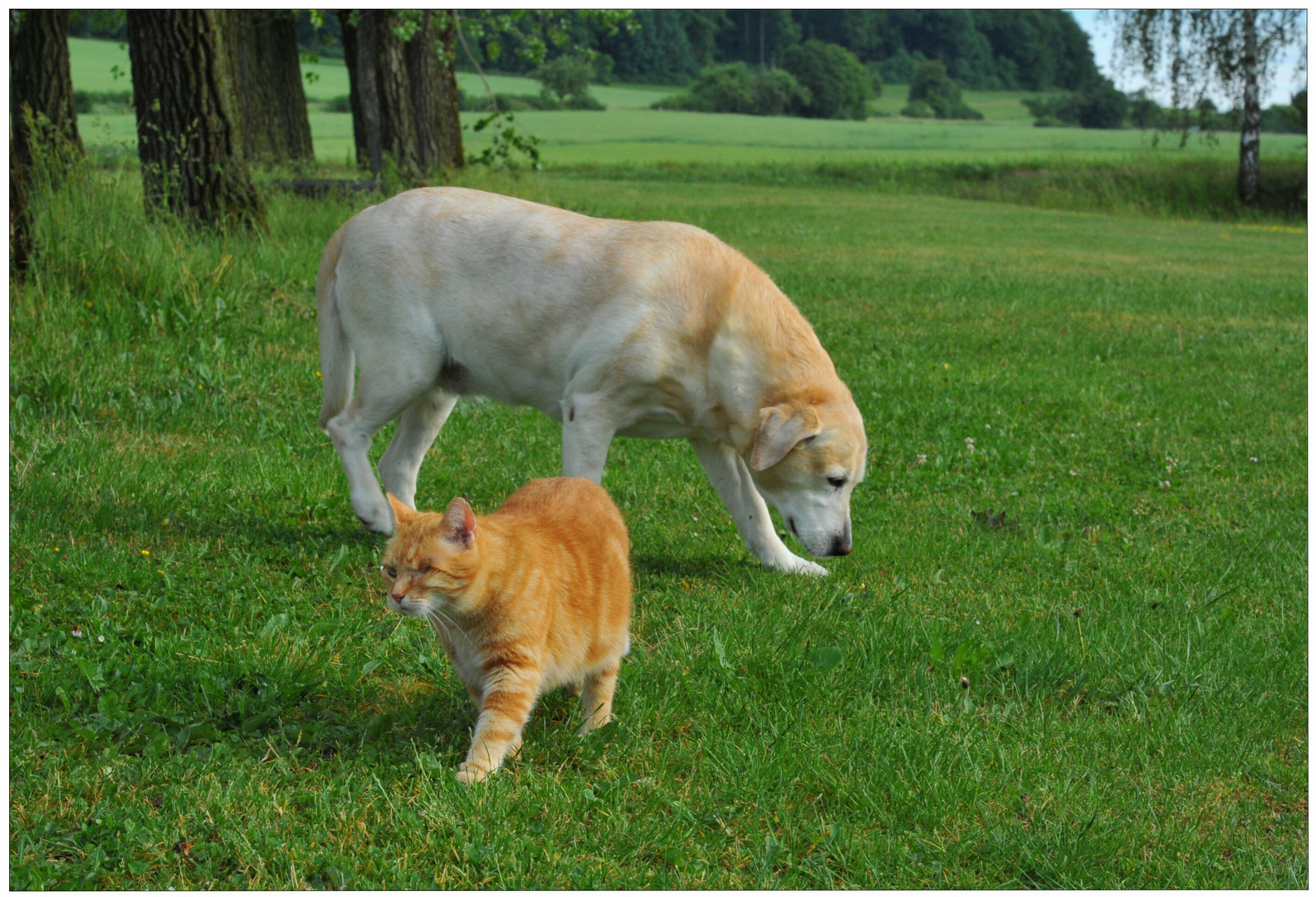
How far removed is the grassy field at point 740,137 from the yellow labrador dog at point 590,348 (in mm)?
27097

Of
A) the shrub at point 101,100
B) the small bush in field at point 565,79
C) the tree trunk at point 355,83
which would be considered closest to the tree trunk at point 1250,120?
the tree trunk at point 355,83

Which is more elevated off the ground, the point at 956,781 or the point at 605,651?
the point at 605,651

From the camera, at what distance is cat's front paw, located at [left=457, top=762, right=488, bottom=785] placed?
3146 millimetres

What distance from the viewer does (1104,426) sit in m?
7.74

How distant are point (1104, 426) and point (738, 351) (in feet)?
13.1

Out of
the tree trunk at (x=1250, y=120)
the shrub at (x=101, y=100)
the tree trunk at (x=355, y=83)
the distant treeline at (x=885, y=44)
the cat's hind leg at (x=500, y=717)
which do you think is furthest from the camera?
the distant treeline at (x=885, y=44)

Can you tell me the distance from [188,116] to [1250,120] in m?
29.2

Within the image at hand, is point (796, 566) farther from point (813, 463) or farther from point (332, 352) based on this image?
point (332, 352)

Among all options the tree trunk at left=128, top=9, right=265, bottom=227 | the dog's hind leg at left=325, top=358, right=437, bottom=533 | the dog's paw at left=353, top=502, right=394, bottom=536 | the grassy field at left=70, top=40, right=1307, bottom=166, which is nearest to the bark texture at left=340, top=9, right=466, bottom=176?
the tree trunk at left=128, top=9, right=265, bottom=227

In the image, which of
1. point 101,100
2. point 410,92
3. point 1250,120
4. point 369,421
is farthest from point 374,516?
point 101,100

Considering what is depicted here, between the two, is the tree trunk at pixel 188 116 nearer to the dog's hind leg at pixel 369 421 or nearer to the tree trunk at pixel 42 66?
the tree trunk at pixel 42 66

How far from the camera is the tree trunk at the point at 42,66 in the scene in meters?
13.7

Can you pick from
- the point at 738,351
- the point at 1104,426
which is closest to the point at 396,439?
the point at 738,351

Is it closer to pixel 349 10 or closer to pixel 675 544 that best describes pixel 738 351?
pixel 675 544
